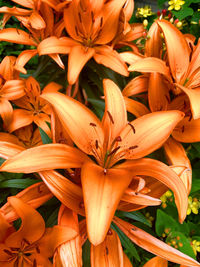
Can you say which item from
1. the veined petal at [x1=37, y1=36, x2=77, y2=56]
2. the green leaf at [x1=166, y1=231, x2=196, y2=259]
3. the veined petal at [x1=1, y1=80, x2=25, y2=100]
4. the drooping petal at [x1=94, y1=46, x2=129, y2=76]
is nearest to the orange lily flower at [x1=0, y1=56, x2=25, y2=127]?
the veined petal at [x1=1, y1=80, x2=25, y2=100]

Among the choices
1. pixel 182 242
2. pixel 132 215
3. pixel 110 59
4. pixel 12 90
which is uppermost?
pixel 110 59

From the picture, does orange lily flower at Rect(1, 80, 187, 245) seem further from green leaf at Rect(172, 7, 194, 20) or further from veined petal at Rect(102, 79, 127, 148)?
green leaf at Rect(172, 7, 194, 20)

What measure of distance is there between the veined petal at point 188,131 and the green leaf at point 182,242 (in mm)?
284

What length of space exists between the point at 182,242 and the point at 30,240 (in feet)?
1.50

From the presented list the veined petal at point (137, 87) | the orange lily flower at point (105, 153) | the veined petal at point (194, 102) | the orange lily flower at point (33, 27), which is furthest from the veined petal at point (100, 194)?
the orange lily flower at point (33, 27)

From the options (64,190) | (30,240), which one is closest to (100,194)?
(64,190)

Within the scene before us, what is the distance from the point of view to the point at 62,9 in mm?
893

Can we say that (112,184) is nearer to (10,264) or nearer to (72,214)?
(72,214)

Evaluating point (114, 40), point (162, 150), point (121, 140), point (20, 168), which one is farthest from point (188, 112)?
point (20, 168)

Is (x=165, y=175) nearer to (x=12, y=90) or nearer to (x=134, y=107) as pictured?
(x=134, y=107)

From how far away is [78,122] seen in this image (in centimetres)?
58

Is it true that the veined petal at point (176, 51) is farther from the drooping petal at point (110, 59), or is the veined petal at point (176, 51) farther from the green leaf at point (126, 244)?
the green leaf at point (126, 244)

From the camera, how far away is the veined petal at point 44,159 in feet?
1.66

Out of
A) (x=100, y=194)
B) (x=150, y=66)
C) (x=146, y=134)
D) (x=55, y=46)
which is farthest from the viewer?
(x=55, y=46)
